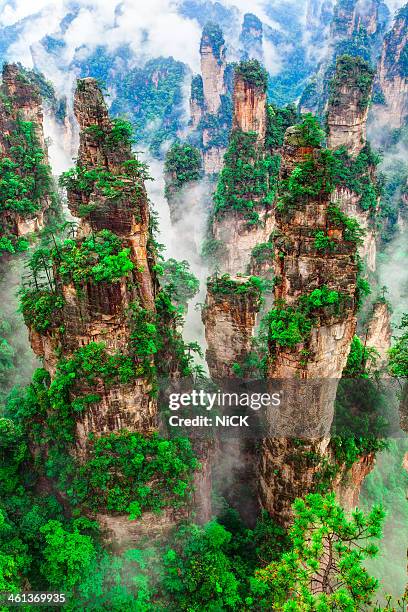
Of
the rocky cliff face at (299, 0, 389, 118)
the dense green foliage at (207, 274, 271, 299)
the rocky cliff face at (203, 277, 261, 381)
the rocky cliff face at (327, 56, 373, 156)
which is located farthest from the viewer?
the rocky cliff face at (299, 0, 389, 118)

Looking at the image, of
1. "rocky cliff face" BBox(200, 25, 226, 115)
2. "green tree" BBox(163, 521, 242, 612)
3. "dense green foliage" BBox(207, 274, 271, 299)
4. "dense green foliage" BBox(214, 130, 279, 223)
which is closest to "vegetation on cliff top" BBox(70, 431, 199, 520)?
"green tree" BBox(163, 521, 242, 612)

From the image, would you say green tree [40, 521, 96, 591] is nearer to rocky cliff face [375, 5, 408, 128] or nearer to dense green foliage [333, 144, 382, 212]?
dense green foliage [333, 144, 382, 212]

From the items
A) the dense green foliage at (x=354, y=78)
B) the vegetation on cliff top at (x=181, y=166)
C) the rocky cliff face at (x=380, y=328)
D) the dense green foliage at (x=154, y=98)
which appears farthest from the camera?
the dense green foliage at (x=154, y=98)

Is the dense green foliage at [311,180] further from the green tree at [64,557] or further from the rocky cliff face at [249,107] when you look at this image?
the rocky cliff face at [249,107]

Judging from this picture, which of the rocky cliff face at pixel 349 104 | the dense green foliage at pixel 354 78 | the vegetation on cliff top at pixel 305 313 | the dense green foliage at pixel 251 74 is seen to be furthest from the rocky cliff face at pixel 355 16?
the vegetation on cliff top at pixel 305 313

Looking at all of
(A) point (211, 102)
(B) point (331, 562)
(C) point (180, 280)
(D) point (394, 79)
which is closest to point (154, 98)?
(A) point (211, 102)

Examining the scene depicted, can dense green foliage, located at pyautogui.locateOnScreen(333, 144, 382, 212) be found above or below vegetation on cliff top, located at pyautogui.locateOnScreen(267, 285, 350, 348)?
above

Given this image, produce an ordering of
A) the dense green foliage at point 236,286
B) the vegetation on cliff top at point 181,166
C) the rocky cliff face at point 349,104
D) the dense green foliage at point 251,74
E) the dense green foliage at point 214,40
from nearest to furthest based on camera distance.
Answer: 1. the dense green foliage at point 236,286
2. the rocky cliff face at point 349,104
3. the dense green foliage at point 251,74
4. the vegetation on cliff top at point 181,166
5. the dense green foliage at point 214,40

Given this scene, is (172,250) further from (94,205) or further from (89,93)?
(94,205)
